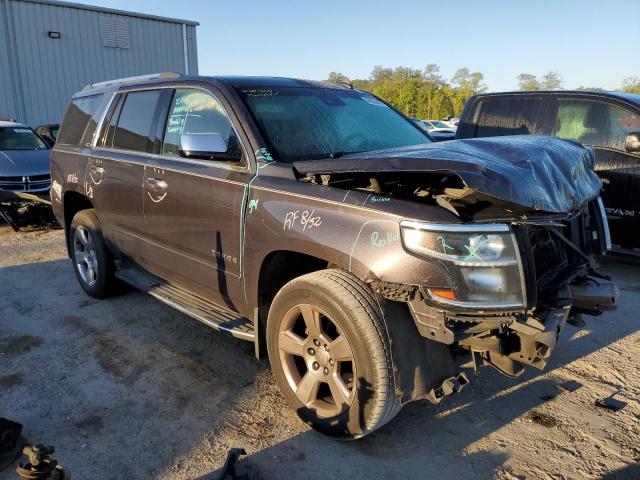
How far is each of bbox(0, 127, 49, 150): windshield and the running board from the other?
21.6 feet

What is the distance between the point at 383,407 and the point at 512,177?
4.01 ft

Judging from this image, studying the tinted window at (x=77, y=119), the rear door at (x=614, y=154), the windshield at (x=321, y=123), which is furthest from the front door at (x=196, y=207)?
the rear door at (x=614, y=154)

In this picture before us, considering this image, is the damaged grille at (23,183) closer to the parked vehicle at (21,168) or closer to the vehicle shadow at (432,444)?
the parked vehicle at (21,168)

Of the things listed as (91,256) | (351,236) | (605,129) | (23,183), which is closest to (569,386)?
(351,236)

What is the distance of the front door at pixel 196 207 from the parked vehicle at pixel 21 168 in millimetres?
4976

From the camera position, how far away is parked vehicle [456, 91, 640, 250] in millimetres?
5586

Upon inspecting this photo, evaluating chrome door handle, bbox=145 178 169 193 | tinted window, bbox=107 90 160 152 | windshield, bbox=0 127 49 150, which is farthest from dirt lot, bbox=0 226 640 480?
windshield, bbox=0 127 49 150

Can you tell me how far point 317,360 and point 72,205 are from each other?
3698 millimetres

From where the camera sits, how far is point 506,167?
2396 millimetres

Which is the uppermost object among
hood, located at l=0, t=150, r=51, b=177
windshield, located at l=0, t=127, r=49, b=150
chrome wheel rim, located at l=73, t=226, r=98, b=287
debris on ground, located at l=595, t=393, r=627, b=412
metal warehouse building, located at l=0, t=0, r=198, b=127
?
metal warehouse building, located at l=0, t=0, r=198, b=127

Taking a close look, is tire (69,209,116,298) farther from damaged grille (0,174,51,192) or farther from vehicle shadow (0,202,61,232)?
damaged grille (0,174,51,192)

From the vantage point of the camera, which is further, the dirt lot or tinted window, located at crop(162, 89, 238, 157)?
tinted window, located at crop(162, 89, 238, 157)

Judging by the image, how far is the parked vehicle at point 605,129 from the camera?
5.59m

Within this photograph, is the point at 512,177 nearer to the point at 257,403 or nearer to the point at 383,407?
the point at 383,407
